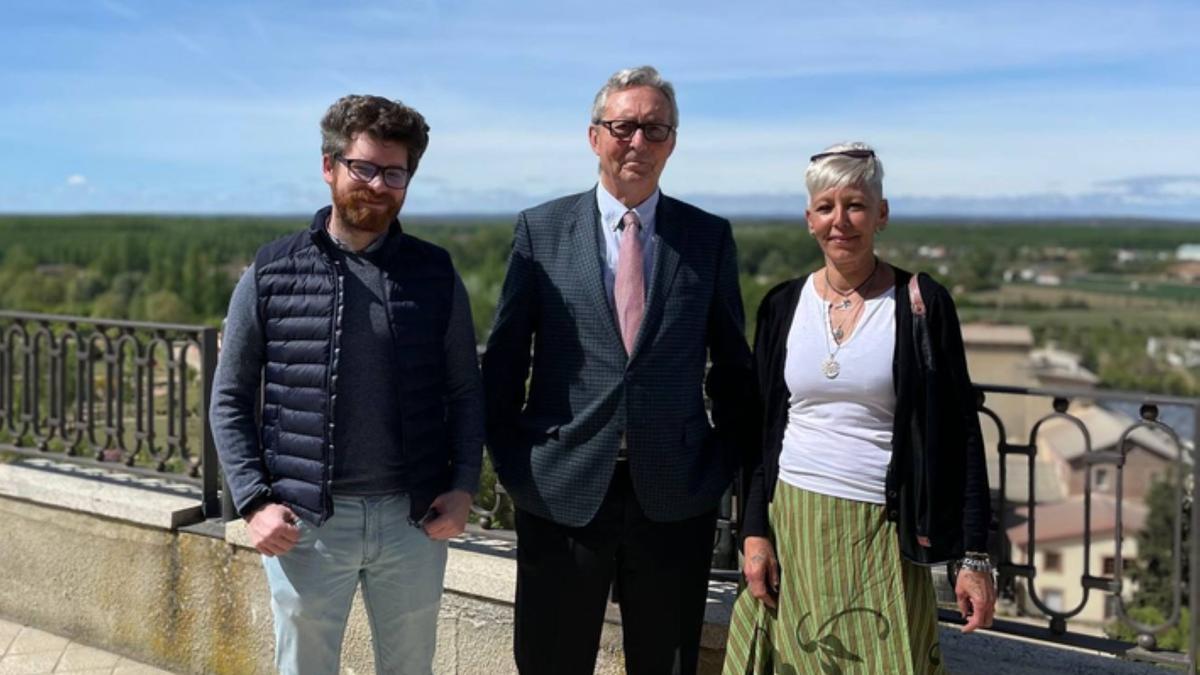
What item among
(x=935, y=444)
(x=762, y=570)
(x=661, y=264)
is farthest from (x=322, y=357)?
(x=935, y=444)

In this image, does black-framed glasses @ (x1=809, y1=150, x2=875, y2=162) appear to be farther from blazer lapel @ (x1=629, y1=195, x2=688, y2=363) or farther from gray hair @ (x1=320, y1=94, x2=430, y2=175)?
gray hair @ (x1=320, y1=94, x2=430, y2=175)

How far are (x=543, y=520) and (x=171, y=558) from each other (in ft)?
7.86

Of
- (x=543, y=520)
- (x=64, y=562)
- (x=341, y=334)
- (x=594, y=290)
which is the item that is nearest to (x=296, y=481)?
(x=341, y=334)

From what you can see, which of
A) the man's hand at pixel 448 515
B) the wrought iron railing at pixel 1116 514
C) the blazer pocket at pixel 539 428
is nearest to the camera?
the man's hand at pixel 448 515

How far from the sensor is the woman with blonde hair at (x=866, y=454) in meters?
2.37

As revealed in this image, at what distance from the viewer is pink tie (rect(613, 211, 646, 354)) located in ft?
8.73

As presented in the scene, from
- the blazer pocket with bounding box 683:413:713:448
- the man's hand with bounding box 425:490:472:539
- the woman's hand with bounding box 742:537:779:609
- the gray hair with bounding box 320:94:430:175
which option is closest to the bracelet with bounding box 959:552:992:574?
the woman's hand with bounding box 742:537:779:609

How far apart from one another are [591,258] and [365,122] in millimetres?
610

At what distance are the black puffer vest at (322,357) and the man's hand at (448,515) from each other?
0.10 ft

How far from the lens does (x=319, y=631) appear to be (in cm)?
259

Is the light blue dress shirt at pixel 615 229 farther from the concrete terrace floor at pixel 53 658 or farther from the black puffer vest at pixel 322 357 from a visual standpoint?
the concrete terrace floor at pixel 53 658

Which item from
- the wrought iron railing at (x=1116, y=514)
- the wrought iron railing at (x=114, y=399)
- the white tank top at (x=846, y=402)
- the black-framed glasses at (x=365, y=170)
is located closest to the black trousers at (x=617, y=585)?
the white tank top at (x=846, y=402)

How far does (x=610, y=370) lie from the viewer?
2.63 metres

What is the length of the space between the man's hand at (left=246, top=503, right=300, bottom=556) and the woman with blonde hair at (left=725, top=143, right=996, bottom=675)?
1.05 metres
